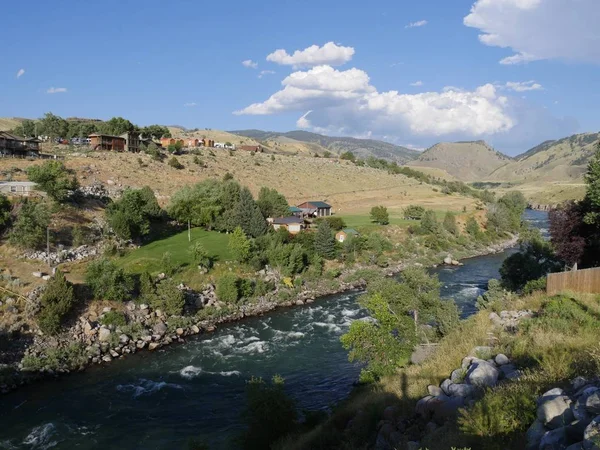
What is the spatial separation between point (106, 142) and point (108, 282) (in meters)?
50.4

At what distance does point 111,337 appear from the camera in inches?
1125

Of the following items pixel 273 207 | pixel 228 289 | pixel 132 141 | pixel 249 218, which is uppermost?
pixel 132 141

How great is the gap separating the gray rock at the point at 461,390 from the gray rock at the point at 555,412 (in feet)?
9.35

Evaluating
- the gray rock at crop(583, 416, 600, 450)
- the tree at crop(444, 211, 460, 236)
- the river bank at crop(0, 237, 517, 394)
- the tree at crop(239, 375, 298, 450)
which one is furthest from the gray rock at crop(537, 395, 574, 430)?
the tree at crop(444, 211, 460, 236)

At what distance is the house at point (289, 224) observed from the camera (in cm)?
Answer: 5454

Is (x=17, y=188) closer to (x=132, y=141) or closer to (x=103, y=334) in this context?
(x=103, y=334)

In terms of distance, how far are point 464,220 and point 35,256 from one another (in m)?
59.0

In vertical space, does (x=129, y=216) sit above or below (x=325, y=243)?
above

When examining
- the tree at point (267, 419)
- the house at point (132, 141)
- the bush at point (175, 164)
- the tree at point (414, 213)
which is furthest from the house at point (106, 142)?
the tree at point (267, 419)

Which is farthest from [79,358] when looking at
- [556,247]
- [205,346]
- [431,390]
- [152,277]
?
[556,247]

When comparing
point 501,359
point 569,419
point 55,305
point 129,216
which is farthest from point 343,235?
point 569,419

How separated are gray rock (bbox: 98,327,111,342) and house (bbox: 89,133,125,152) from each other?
53.5 m

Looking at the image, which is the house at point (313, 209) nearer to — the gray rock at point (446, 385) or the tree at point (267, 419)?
the tree at point (267, 419)

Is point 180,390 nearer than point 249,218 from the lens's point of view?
Yes
